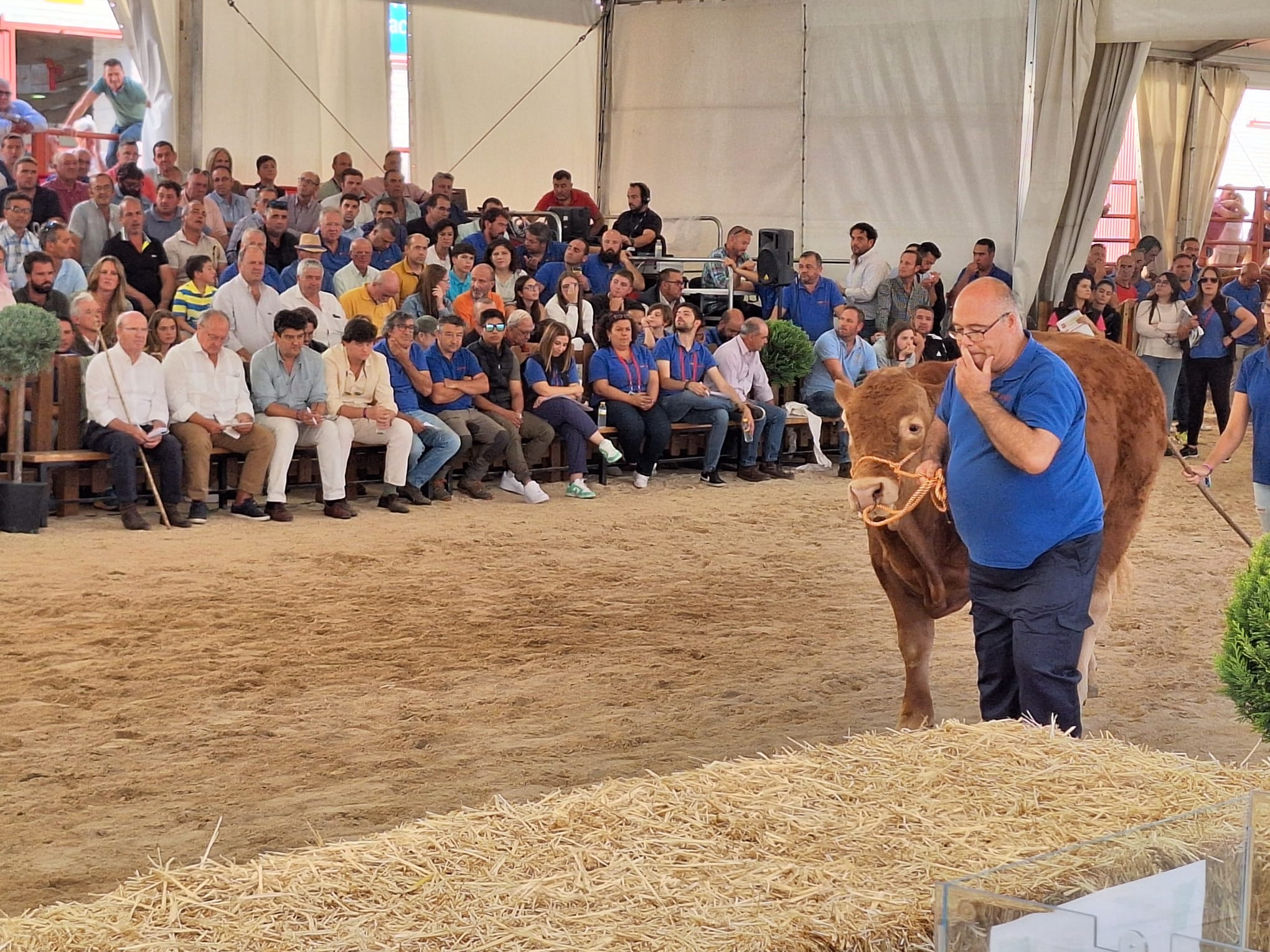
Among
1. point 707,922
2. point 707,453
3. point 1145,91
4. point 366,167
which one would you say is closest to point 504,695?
point 707,922

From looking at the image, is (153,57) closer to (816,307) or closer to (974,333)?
(816,307)

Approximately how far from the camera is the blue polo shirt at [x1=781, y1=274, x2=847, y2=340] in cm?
1559

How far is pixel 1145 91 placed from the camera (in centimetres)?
2256

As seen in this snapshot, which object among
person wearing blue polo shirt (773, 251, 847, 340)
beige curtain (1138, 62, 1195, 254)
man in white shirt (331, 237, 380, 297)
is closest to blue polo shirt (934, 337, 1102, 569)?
man in white shirt (331, 237, 380, 297)

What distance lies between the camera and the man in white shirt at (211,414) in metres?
10.6

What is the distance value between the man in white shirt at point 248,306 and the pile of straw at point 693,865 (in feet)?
30.3

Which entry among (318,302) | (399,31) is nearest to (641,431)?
(318,302)

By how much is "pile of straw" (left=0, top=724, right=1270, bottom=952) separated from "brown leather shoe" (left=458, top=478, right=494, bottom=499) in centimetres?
880

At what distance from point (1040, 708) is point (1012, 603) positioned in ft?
1.09

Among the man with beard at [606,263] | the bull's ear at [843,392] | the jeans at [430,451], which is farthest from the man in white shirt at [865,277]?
the bull's ear at [843,392]

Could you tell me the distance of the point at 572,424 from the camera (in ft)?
41.6

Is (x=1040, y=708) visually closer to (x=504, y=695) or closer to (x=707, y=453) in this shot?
(x=504, y=695)

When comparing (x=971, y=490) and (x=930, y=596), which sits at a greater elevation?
(x=971, y=490)

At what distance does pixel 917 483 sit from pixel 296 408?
6.94 metres
